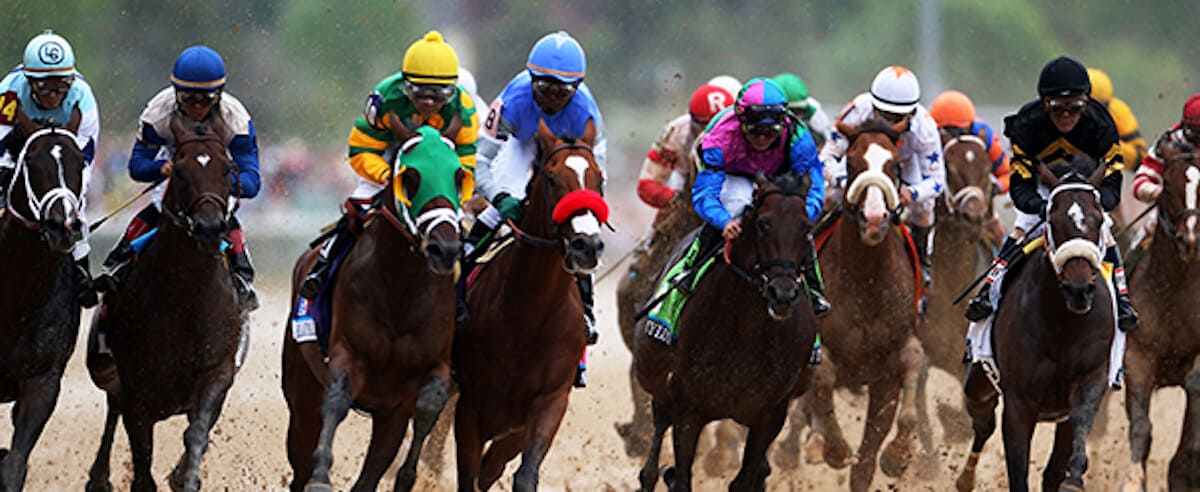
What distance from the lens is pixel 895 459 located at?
10.7 metres

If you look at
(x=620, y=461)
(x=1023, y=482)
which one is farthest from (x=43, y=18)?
(x=1023, y=482)

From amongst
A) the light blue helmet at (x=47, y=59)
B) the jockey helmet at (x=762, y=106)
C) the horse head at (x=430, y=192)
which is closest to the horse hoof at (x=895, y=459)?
the jockey helmet at (x=762, y=106)

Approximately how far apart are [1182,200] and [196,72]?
5194mm

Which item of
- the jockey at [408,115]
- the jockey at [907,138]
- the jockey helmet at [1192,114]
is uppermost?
the jockey at [907,138]

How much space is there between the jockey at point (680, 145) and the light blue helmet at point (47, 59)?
4619 millimetres

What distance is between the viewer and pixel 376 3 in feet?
79.4

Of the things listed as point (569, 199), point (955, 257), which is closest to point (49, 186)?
point (569, 199)

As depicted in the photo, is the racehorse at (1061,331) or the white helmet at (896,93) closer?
the racehorse at (1061,331)

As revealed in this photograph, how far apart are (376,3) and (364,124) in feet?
52.4

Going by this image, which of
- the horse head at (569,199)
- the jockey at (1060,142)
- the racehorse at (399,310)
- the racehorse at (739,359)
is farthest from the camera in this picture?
the jockey at (1060,142)

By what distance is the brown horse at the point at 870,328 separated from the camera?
34.5 ft

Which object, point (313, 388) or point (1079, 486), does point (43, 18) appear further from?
point (1079, 486)

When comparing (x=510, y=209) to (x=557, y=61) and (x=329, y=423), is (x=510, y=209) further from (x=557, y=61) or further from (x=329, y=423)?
(x=329, y=423)

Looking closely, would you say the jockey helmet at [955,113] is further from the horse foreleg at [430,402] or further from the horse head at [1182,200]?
the horse foreleg at [430,402]
